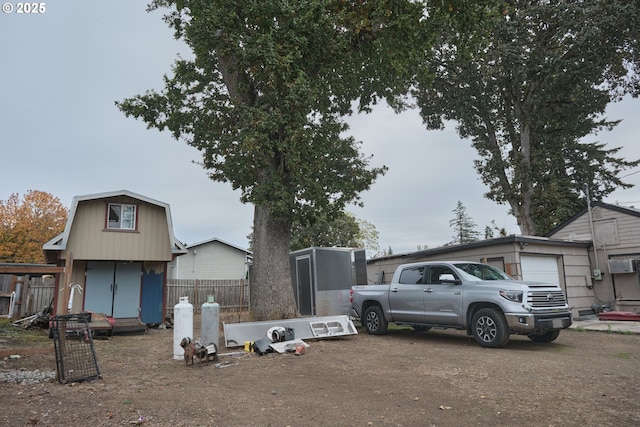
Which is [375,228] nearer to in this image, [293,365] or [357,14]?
[357,14]

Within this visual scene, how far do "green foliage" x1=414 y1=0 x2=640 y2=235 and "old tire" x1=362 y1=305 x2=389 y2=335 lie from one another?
8.20m

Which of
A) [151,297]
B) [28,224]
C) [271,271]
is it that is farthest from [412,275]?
[28,224]

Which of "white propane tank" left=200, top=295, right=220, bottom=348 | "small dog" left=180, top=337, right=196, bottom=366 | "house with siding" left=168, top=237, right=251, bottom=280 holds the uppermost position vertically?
"house with siding" left=168, top=237, right=251, bottom=280

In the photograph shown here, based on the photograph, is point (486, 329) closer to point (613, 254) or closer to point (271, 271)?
point (271, 271)

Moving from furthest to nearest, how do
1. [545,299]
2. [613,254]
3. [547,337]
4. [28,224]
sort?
1. [28,224]
2. [613,254]
3. [547,337]
4. [545,299]

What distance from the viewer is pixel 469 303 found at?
9156mm

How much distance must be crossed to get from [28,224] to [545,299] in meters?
48.2

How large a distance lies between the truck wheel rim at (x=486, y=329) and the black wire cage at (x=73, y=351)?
7.34 m

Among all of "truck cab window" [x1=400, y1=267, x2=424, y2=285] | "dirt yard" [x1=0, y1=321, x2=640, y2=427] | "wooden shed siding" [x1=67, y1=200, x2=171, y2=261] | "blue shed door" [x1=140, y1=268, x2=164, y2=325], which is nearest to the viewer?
"dirt yard" [x1=0, y1=321, x2=640, y2=427]

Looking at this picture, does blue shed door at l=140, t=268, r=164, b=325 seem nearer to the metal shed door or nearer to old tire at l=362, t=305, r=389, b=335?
the metal shed door

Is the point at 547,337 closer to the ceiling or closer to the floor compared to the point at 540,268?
closer to the floor

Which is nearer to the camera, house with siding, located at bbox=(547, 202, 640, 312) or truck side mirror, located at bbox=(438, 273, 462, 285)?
truck side mirror, located at bbox=(438, 273, 462, 285)

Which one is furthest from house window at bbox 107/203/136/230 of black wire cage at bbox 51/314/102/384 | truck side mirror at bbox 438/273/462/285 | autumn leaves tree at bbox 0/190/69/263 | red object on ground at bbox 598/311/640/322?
autumn leaves tree at bbox 0/190/69/263

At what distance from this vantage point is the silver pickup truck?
8555 millimetres
